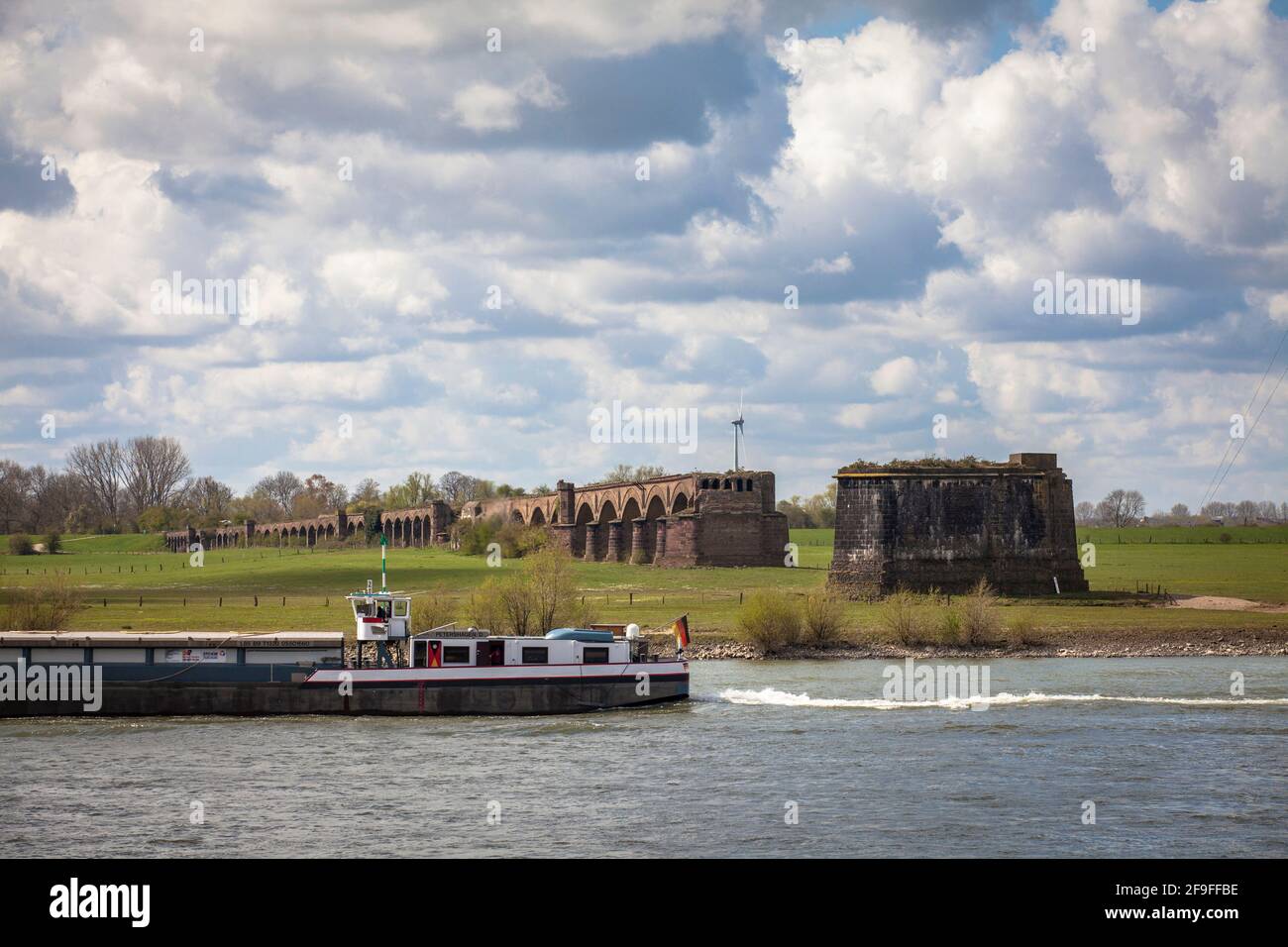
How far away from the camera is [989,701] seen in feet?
160

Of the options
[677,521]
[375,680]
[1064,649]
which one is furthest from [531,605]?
[677,521]

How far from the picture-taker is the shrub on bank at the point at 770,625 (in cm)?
6519

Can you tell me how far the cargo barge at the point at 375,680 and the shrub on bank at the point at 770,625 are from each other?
47.8ft

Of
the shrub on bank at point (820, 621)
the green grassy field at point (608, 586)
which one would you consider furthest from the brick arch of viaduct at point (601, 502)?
the shrub on bank at point (820, 621)

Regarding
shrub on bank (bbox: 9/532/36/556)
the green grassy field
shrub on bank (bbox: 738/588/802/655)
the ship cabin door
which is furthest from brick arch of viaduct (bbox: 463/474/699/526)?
the ship cabin door

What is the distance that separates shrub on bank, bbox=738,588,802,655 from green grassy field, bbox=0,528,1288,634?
13.2 ft

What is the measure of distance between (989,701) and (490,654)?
58.0 feet

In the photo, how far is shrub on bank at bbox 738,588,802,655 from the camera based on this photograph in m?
65.2

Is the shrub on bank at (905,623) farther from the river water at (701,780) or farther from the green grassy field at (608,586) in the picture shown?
the river water at (701,780)

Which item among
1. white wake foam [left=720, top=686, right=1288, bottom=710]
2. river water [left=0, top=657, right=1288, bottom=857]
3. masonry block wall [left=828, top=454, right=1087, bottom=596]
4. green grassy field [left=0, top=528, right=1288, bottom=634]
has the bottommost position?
river water [left=0, top=657, right=1288, bottom=857]

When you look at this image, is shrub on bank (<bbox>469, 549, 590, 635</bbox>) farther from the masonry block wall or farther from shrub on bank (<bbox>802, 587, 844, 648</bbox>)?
the masonry block wall

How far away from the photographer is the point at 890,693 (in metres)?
51.3

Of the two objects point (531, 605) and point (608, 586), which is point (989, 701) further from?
point (608, 586)

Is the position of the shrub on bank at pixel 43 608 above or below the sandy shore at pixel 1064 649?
above
